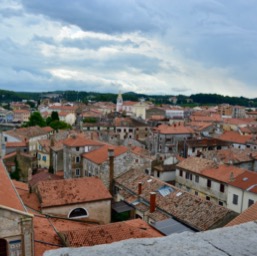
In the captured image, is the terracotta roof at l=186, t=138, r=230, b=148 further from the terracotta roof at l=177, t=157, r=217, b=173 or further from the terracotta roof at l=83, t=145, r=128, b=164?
the terracotta roof at l=83, t=145, r=128, b=164

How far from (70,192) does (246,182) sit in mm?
15058

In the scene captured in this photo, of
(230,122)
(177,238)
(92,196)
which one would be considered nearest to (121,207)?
(92,196)

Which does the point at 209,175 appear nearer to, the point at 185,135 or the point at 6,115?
the point at 185,135

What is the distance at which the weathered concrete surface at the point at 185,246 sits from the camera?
2.53 metres

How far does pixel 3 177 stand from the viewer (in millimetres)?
17609

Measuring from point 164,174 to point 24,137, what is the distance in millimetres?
35414

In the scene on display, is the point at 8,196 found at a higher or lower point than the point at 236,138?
higher

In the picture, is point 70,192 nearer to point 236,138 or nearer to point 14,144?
point 14,144

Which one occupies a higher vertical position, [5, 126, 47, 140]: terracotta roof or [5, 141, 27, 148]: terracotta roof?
[5, 126, 47, 140]: terracotta roof

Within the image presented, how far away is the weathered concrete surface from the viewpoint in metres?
2.53

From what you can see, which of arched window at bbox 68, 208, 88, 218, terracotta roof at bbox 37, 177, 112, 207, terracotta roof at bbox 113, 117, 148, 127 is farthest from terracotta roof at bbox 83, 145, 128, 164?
terracotta roof at bbox 113, 117, 148, 127

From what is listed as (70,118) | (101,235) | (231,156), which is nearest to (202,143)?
(231,156)

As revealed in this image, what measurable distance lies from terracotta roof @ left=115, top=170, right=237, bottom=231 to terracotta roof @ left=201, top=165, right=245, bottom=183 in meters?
6.38

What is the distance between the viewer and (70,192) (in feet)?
75.2
